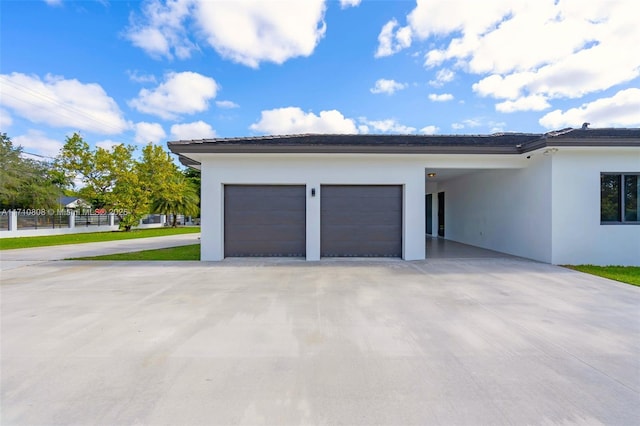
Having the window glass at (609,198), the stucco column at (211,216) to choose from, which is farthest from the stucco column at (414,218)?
the stucco column at (211,216)

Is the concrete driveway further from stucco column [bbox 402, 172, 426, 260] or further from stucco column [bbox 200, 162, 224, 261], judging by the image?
stucco column [bbox 402, 172, 426, 260]

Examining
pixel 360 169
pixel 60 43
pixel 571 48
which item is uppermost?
pixel 60 43

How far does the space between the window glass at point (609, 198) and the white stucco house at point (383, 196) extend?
0.03m

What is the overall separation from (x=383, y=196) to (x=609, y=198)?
20.1 feet

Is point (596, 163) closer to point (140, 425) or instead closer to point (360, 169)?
point (360, 169)

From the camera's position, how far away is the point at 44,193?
78.2 ft

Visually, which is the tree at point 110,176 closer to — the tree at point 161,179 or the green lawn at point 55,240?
the tree at point 161,179

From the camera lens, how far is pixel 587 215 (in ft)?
24.7

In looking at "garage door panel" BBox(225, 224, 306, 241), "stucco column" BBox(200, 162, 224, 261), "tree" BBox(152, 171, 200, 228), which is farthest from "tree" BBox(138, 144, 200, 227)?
"garage door panel" BBox(225, 224, 306, 241)

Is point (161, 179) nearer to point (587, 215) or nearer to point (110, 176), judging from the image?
point (110, 176)

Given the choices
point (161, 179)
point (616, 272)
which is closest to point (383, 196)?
point (616, 272)

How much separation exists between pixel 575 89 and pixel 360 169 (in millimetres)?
12235

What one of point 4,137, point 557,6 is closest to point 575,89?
point 557,6

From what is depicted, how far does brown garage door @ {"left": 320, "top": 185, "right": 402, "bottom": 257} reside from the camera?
8.40m
